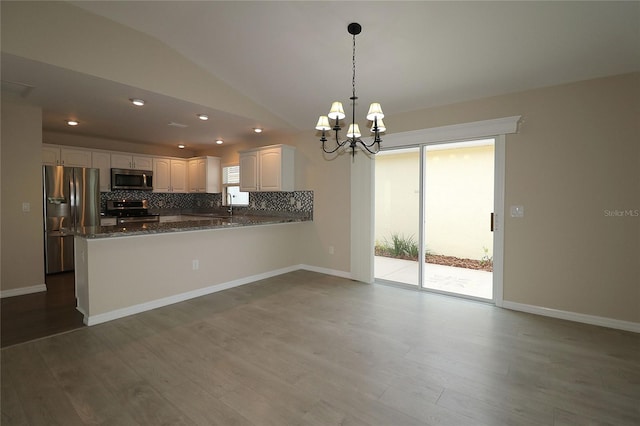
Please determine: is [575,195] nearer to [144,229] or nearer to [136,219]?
[144,229]

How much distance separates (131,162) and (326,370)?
5.91 metres

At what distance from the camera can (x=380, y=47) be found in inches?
122

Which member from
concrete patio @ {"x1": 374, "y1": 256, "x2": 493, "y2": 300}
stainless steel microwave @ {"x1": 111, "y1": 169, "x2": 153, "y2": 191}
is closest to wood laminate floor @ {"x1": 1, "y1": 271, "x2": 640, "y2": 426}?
concrete patio @ {"x1": 374, "y1": 256, "x2": 493, "y2": 300}

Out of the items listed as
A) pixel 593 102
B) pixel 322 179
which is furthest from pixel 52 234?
pixel 593 102

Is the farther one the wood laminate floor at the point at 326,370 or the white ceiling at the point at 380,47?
the white ceiling at the point at 380,47

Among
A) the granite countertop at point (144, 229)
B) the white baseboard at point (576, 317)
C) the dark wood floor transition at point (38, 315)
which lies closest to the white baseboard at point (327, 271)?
the granite countertop at point (144, 229)

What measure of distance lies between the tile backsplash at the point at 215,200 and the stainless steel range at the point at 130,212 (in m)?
0.23

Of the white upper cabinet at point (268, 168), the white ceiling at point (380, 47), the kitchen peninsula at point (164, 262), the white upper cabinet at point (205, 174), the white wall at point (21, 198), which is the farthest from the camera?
the white upper cabinet at point (205, 174)

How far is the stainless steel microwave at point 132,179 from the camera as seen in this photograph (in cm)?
588

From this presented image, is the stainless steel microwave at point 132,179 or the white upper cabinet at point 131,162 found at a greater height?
the white upper cabinet at point 131,162

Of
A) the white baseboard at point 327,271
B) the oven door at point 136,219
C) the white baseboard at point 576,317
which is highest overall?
the oven door at point 136,219

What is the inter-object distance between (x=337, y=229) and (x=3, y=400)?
400cm

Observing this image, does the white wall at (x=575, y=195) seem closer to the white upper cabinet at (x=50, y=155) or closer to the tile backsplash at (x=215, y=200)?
the tile backsplash at (x=215, y=200)

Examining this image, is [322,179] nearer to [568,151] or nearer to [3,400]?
→ [568,151]
